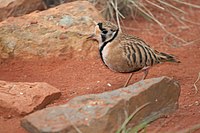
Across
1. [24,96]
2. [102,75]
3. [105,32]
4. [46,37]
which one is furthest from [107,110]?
[46,37]

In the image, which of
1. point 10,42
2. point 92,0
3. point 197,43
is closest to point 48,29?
point 10,42

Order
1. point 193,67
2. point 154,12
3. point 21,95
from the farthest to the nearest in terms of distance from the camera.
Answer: point 154,12, point 193,67, point 21,95

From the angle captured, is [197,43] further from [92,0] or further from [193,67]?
[92,0]

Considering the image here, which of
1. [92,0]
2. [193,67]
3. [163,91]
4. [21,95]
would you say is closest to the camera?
[163,91]

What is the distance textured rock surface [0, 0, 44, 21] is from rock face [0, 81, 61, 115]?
2.01 m

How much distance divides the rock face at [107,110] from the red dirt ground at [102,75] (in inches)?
6.7

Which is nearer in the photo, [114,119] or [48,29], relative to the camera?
[114,119]

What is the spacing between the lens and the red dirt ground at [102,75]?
462 cm

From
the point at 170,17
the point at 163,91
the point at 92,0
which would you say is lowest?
the point at 170,17

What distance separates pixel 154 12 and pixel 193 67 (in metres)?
2.34

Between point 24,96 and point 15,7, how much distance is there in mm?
2363

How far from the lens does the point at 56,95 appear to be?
16.8ft

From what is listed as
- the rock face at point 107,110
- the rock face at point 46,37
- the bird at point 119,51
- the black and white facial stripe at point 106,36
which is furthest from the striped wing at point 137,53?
the rock face at point 46,37

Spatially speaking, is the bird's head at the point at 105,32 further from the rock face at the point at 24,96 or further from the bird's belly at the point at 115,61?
the rock face at the point at 24,96
